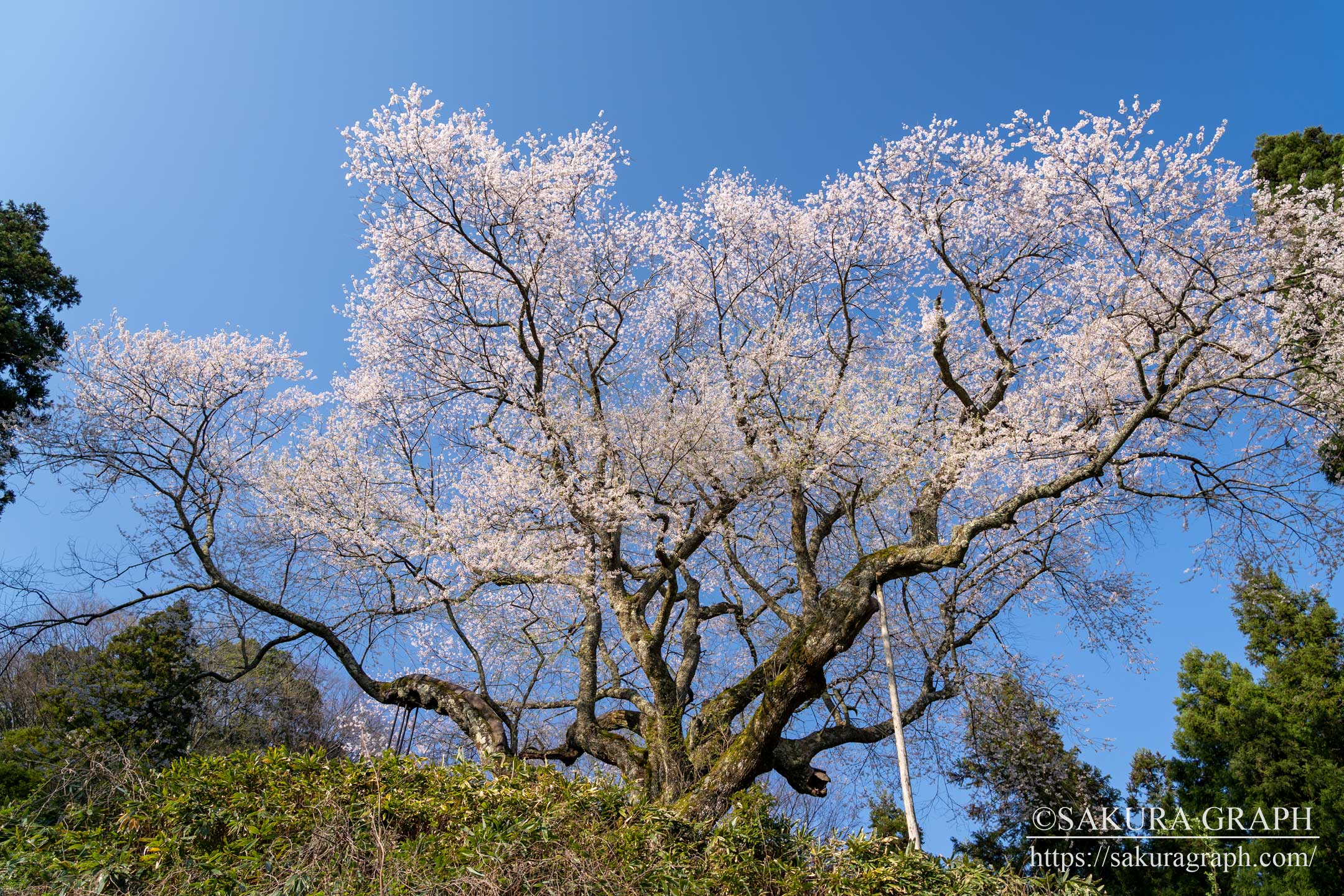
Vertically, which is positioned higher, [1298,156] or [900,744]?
[1298,156]

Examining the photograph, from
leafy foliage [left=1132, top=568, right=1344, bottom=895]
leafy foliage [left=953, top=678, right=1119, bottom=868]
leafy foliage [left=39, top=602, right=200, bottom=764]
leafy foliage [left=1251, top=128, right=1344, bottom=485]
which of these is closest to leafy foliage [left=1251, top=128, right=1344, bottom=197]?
leafy foliage [left=1251, top=128, right=1344, bottom=485]

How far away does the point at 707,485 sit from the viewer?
9945mm

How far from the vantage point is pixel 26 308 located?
40.1 feet

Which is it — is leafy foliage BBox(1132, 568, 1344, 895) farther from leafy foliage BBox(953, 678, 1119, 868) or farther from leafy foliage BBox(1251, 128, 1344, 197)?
leafy foliage BBox(1251, 128, 1344, 197)

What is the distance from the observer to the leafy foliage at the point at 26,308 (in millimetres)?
11531

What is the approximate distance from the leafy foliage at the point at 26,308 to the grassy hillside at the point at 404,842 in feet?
30.7

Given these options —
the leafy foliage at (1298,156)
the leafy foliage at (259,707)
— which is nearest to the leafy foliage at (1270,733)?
the leafy foliage at (1298,156)

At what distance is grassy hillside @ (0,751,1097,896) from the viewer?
384cm

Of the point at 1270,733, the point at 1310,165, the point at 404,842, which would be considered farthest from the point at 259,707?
the point at 1310,165

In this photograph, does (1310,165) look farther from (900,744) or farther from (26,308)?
(26,308)

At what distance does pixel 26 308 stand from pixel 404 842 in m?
12.8

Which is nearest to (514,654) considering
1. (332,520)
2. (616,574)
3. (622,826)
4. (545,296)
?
(616,574)

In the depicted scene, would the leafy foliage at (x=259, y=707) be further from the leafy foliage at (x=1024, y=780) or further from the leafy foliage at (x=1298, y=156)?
the leafy foliage at (x=1298, y=156)

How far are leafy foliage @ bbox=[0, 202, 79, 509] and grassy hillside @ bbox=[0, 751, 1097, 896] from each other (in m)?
9.35
